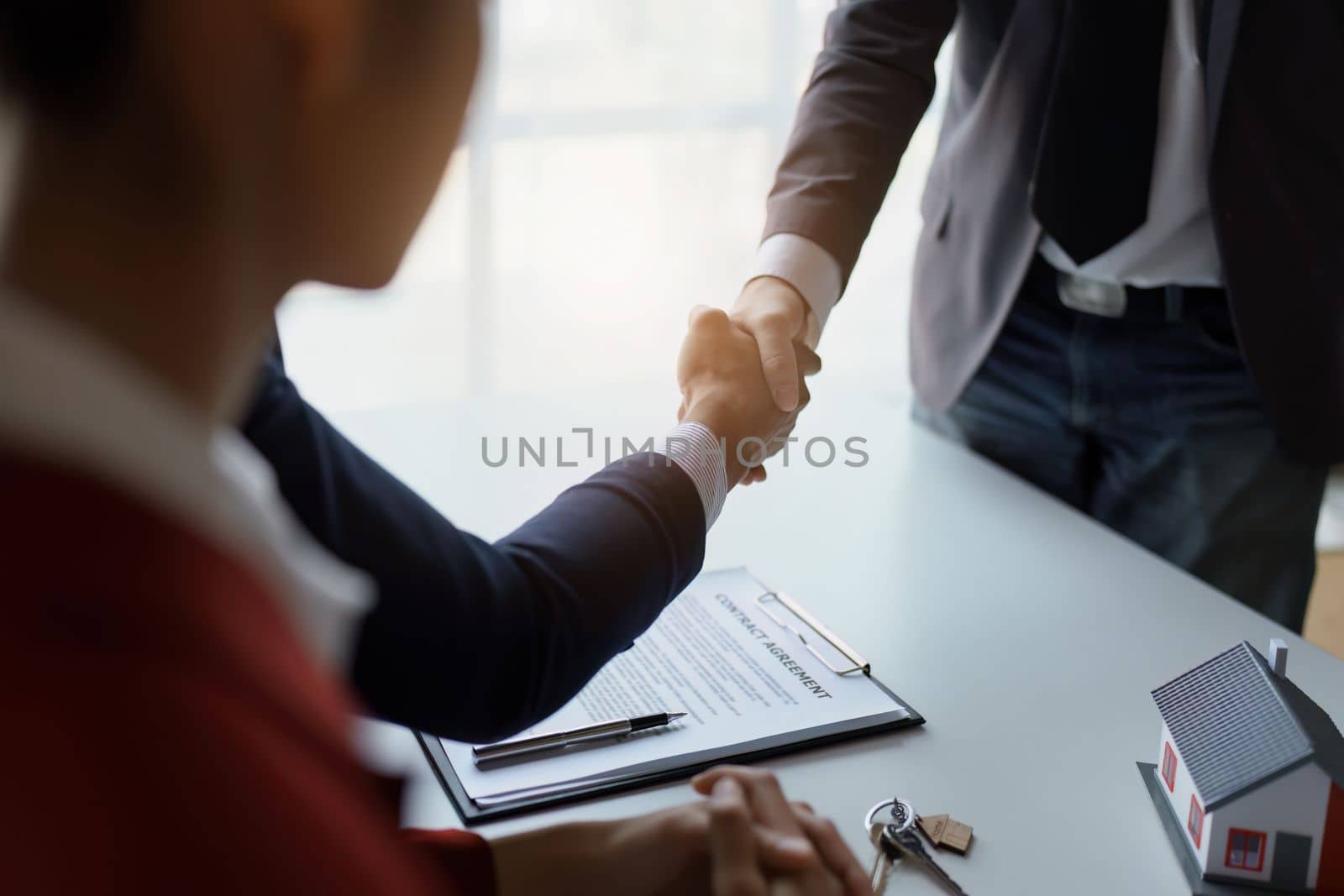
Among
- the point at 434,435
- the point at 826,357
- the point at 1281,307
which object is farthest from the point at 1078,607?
the point at 826,357

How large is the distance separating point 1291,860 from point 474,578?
55cm

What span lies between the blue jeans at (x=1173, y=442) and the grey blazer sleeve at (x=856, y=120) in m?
0.25

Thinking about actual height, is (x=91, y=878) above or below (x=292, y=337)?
above

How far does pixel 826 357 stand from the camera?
3.65 metres

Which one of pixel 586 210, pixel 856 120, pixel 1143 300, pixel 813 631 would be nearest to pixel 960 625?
pixel 813 631

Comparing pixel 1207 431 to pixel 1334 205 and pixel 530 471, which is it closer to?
pixel 1334 205

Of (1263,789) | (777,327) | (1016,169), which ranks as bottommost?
(1263,789)

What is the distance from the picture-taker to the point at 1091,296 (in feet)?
5.14

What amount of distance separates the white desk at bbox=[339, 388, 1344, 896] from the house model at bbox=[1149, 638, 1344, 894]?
40 millimetres

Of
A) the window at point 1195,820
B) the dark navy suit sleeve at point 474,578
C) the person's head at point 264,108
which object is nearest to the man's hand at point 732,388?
the dark navy suit sleeve at point 474,578

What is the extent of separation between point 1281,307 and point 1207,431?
0.55 feet

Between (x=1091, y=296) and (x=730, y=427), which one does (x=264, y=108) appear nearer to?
(x=730, y=427)

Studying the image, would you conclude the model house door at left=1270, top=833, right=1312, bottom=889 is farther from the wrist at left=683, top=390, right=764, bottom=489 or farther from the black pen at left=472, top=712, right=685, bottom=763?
the wrist at left=683, top=390, right=764, bottom=489

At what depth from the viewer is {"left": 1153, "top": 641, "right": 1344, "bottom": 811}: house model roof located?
0.80 meters
